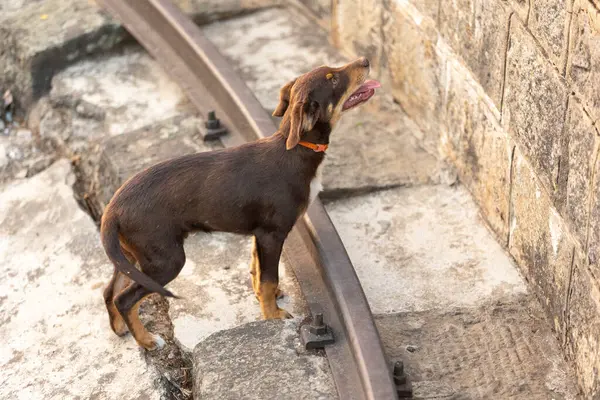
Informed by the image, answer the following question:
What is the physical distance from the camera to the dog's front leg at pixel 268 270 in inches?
201

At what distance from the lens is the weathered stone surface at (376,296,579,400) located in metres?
4.71

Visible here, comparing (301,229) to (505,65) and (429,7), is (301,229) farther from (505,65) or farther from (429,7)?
(429,7)

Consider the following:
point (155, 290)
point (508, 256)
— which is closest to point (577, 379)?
point (508, 256)

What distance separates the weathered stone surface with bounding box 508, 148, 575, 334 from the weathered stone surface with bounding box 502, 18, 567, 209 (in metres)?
0.11

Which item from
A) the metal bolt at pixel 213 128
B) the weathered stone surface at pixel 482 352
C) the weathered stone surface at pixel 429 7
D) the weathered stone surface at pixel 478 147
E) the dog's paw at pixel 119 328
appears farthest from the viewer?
the metal bolt at pixel 213 128

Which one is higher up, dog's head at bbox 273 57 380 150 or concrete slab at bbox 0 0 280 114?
dog's head at bbox 273 57 380 150

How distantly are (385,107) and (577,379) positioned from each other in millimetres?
2737

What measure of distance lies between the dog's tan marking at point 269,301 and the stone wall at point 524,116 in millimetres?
1280

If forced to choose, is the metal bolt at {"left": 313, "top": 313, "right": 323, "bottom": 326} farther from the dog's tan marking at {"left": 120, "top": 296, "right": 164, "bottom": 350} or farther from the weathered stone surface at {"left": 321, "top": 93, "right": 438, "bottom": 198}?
the weathered stone surface at {"left": 321, "top": 93, "right": 438, "bottom": 198}

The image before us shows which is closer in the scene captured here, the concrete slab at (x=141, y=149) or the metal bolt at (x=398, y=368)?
the metal bolt at (x=398, y=368)

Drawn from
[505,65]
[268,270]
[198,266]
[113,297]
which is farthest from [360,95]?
[113,297]

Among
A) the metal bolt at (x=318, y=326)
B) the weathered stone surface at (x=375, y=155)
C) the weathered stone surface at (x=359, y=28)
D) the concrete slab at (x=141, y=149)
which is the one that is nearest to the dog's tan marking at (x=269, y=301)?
the metal bolt at (x=318, y=326)

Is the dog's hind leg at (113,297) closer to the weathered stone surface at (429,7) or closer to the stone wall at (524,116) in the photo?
the stone wall at (524,116)

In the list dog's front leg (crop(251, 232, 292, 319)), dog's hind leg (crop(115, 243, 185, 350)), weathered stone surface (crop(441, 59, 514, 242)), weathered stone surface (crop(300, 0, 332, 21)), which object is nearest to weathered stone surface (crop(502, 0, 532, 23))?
weathered stone surface (crop(441, 59, 514, 242))
